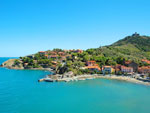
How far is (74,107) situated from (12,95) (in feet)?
52.1

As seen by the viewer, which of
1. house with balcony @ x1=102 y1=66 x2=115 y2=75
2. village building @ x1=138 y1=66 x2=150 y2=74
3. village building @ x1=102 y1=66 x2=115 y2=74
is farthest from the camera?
village building @ x1=102 y1=66 x2=115 y2=74

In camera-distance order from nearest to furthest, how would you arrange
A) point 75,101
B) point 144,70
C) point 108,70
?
point 75,101 → point 144,70 → point 108,70

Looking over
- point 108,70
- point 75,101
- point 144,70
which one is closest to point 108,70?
point 108,70

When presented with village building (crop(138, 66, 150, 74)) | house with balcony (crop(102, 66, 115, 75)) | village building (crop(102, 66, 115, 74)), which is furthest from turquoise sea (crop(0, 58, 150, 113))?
village building (crop(138, 66, 150, 74))

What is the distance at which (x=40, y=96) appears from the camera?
29.4 meters

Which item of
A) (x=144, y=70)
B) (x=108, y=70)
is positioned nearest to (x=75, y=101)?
(x=108, y=70)

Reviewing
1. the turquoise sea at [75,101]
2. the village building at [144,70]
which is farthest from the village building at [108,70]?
the turquoise sea at [75,101]

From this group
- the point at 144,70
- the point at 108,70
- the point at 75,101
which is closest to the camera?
the point at 75,101

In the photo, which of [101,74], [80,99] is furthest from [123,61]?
[80,99]

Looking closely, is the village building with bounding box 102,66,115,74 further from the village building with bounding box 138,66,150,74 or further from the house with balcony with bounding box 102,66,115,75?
the village building with bounding box 138,66,150,74

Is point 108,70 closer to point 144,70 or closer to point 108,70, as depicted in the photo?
point 108,70

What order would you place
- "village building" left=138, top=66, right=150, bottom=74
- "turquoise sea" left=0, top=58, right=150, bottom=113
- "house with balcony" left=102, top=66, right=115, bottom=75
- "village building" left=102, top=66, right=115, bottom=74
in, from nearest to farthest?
"turquoise sea" left=0, top=58, right=150, bottom=113
"village building" left=138, top=66, right=150, bottom=74
"house with balcony" left=102, top=66, right=115, bottom=75
"village building" left=102, top=66, right=115, bottom=74

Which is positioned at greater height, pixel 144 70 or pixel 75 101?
pixel 144 70

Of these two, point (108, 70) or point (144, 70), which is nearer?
point (144, 70)
